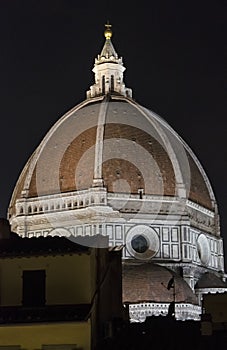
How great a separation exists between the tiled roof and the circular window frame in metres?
4.64

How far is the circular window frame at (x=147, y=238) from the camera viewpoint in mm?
63156

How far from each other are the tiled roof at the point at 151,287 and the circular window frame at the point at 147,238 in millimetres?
4642

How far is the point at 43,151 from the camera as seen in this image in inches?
2680

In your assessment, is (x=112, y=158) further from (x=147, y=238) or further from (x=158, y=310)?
(x=158, y=310)

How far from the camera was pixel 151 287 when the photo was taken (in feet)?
183

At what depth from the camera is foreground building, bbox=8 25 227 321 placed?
6316 cm

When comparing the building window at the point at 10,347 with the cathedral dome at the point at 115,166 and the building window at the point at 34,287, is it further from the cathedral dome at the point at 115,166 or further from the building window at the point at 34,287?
the cathedral dome at the point at 115,166

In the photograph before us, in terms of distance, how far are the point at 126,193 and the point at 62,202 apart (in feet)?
13.5

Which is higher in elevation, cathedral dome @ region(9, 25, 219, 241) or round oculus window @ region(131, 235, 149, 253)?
cathedral dome @ region(9, 25, 219, 241)


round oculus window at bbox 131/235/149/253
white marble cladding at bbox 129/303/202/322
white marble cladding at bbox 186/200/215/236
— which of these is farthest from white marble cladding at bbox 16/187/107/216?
white marble cladding at bbox 129/303/202/322

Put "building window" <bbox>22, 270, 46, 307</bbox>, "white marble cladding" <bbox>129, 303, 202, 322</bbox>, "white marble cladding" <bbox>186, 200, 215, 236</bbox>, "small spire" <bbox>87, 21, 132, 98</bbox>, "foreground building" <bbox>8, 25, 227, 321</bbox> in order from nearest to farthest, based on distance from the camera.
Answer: "building window" <bbox>22, 270, 46, 307</bbox> → "white marble cladding" <bbox>129, 303, 202, 322</bbox> → "foreground building" <bbox>8, 25, 227, 321</bbox> → "white marble cladding" <bbox>186, 200, 215, 236</bbox> → "small spire" <bbox>87, 21, 132, 98</bbox>

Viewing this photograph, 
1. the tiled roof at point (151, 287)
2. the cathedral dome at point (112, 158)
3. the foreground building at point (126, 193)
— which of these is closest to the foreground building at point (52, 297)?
the tiled roof at point (151, 287)

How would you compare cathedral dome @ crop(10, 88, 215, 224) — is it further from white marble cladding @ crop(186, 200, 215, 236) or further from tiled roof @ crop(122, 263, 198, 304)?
tiled roof @ crop(122, 263, 198, 304)

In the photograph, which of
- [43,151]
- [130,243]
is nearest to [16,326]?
[130,243]
